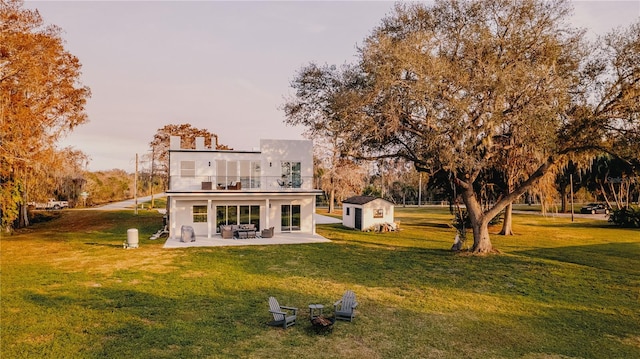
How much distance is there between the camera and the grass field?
336 inches

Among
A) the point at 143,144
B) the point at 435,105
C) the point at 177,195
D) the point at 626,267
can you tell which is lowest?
the point at 626,267

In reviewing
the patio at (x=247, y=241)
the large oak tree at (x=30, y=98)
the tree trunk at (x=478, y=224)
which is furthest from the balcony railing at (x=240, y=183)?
the tree trunk at (x=478, y=224)

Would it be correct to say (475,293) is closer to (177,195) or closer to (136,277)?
(136,277)

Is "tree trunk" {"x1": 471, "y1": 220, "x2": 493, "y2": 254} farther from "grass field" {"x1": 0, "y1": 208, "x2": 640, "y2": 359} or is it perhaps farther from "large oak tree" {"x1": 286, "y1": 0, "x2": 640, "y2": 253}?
"large oak tree" {"x1": 286, "y1": 0, "x2": 640, "y2": 253}

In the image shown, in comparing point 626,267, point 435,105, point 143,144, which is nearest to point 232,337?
point 435,105

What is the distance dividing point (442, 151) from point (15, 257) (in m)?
20.1

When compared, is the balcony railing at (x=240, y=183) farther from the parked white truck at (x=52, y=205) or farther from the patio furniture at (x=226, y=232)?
the parked white truck at (x=52, y=205)

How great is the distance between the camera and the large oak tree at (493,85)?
50.1ft

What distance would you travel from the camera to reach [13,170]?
2495cm

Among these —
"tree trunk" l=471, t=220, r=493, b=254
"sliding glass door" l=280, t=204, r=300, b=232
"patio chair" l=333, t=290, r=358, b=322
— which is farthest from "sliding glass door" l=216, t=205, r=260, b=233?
"patio chair" l=333, t=290, r=358, b=322

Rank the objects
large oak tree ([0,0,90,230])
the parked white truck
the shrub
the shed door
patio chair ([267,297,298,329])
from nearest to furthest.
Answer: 1. patio chair ([267,297,298,329])
2. large oak tree ([0,0,90,230])
3. the shed door
4. the shrub
5. the parked white truck

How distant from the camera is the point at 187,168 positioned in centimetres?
2466

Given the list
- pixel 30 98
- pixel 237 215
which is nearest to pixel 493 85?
pixel 237 215

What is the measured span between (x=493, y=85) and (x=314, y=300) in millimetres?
11009
